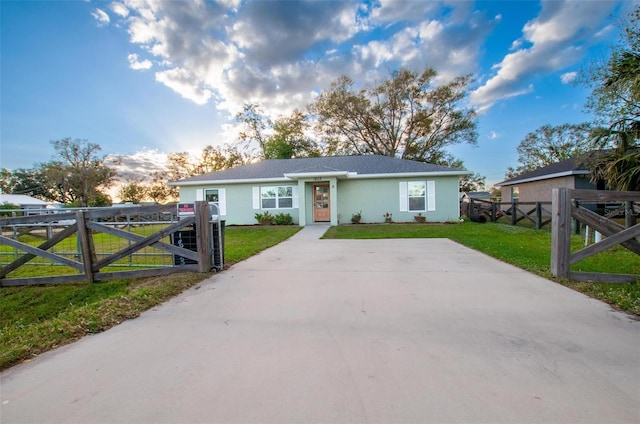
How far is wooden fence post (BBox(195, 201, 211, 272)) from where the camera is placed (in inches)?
189

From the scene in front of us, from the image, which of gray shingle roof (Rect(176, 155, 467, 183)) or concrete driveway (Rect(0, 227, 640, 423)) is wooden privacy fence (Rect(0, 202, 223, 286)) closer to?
concrete driveway (Rect(0, 227, 640, 423))

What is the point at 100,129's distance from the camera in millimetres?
15164

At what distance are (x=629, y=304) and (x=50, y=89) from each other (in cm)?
1676

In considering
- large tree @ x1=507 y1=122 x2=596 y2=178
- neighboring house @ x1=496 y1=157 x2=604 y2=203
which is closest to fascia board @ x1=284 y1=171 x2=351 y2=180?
neighboring house @ x1=496 y1=157 x2=604 y2=203

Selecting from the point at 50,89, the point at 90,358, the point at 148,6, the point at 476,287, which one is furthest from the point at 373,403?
the point at 50,89

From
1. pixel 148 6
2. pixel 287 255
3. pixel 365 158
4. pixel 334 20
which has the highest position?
pixel 334 20

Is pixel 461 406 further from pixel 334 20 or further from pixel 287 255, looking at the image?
pixel 334 20

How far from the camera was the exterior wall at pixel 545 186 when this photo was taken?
14000 mm

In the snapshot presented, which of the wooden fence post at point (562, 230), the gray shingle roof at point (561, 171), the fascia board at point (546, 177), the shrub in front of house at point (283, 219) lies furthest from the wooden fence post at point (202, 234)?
the fascia board at point (546, 177)

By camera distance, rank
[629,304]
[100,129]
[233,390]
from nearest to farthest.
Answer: [233,390], [629,304], [100,129]

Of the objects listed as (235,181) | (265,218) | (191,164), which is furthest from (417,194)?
(191,164)

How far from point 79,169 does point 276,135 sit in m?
22.8

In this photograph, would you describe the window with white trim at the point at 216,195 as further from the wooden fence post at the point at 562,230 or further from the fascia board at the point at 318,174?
the wooden fence post at the point at 562,230

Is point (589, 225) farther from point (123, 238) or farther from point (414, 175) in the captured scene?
point (414, 175)
